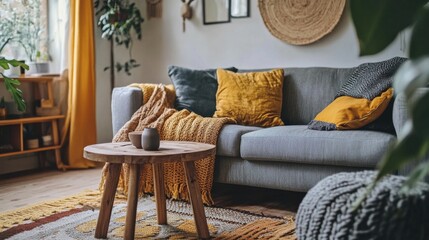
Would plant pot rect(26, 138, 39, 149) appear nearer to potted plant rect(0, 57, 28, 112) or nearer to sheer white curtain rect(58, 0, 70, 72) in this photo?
sheer white curtain rect(58, 0, 70, 72)

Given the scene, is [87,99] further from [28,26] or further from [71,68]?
[28,26]

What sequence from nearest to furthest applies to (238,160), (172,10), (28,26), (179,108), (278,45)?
1. (238,160)
2. (179,108)
3. (278,45)
4. (28,26)
5. (172,10)

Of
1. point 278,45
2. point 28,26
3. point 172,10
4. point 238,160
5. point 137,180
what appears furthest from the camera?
point 172,10

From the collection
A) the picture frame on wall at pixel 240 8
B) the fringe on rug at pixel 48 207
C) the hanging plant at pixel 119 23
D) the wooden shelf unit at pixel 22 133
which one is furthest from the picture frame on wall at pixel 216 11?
the fringe on rug at pixel 48 207

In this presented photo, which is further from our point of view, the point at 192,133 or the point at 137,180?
the point at 192,133

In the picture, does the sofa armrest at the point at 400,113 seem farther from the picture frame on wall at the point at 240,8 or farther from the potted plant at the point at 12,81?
the potted plant at the point at 12,81

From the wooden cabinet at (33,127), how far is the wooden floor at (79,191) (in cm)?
20

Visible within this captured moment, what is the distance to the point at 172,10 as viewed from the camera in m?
4.17

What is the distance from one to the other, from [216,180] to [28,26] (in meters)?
2.16

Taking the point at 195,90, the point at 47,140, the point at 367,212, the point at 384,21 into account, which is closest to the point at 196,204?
the point at 367,212

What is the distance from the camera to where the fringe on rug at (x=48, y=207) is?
7.97 feet

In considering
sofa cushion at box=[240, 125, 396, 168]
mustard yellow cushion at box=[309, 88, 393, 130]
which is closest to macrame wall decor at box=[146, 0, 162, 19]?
sofa cushion at box=[240, 125, 396, 168]

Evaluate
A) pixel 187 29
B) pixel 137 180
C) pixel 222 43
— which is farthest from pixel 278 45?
pixel 137 180

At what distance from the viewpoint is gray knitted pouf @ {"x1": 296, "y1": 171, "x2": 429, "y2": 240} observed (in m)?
1.27
